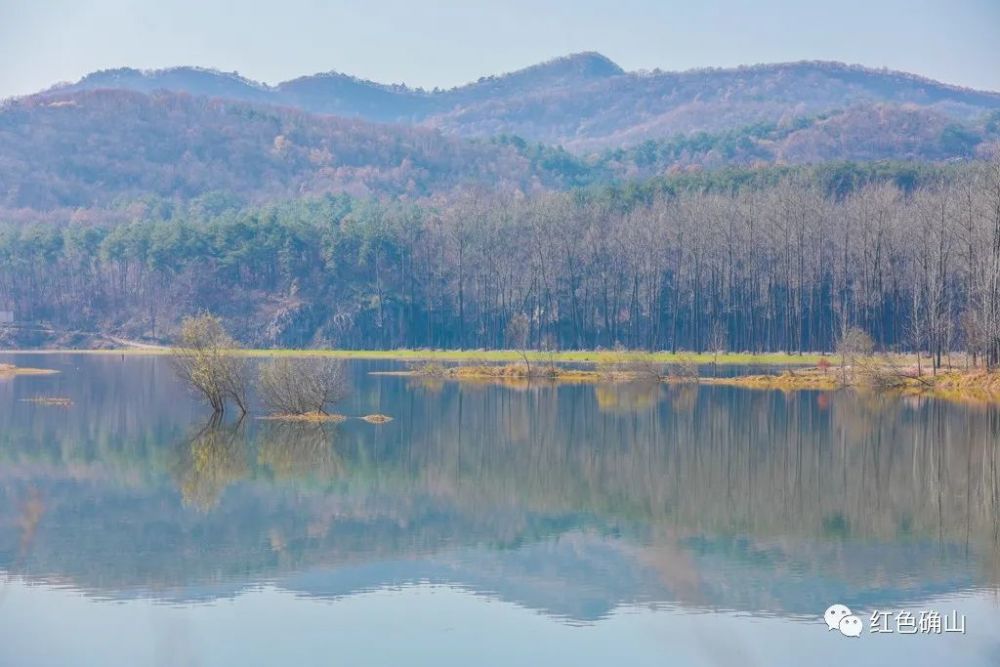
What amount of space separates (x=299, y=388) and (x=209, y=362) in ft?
11.5

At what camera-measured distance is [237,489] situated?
31.2m

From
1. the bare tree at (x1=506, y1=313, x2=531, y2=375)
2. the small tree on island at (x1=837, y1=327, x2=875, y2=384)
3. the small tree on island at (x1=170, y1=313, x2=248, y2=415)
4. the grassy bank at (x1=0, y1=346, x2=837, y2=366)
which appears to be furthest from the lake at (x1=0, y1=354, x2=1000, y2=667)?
the bare tree at (x1=506, y1=313, x2=531, y2=375)

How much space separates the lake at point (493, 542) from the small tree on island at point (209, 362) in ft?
7.75

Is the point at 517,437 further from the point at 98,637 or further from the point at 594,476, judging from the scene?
the point at 98,637

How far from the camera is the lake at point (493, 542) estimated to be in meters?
18.9

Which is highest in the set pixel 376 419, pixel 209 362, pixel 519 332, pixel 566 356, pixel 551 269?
pixel 551 269

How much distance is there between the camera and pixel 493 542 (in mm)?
25609

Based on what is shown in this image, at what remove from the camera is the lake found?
62.0 ft

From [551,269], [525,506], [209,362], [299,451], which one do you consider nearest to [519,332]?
[551,269]

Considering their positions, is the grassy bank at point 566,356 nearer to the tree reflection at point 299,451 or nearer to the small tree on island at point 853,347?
the small tree on island at point 853,347

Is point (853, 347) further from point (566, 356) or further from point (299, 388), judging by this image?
point (299, 388)

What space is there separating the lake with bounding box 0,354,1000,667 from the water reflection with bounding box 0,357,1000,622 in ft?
0.33

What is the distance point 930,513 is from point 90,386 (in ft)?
157

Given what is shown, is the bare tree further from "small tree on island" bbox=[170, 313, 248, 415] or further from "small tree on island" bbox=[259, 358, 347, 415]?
"small tree on island" bbox=[170, 313, 248, 415]
